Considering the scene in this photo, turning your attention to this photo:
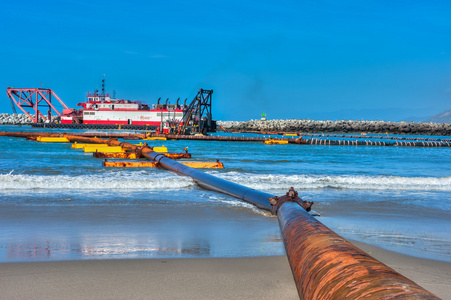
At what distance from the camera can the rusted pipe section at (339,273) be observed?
1.86 m

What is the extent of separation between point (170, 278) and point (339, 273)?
174cm

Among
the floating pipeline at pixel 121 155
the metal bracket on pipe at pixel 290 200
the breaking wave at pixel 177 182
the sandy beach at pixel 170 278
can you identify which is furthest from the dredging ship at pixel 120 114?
the sandy beach at pixel 170 278

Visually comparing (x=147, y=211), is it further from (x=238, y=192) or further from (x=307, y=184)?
(x=307, y=184)

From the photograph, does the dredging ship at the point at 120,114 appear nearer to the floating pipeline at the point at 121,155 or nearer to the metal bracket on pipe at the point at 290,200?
the floating pipeline at the point at 121,155

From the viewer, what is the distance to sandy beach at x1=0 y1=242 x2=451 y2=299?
10.4ft

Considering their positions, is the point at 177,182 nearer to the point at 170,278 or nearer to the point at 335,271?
the point at 170,278

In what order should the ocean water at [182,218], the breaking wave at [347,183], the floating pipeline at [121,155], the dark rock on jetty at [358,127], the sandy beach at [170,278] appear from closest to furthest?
the sandy beach at [170,278] → the ocean water at [182,218] → the breaking wave at [347,183] → the floating pipeline at [121,155] → the dark rock on jetty at [358,127]

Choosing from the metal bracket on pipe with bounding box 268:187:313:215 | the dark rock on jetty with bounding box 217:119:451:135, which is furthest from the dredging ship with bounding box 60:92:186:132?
the metal bracket on pipe with bounding box 268:187:313:215

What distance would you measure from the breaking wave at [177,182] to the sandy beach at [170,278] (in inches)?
217

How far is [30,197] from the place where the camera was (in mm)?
7758

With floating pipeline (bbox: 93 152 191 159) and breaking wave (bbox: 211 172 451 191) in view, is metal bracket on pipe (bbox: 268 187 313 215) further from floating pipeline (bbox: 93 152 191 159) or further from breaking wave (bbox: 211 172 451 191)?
floating pipeline (bbox: 93 152 191 159)

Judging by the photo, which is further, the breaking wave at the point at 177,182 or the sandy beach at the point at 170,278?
the breaking wave at the point at 177,182

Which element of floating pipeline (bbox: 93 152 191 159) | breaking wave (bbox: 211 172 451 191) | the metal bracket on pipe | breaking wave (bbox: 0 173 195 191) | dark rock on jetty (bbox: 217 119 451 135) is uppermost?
dark rock on jetty (bbox: 217 119 451 135)

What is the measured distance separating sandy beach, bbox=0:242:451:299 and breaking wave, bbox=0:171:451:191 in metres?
5.52
